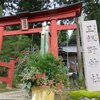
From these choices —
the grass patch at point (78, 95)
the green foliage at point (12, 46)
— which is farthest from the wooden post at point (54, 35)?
the green foliage at point (12, 46)

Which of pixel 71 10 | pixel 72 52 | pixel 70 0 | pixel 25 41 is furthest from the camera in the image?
pixel 72 52

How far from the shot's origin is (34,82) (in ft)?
23.4

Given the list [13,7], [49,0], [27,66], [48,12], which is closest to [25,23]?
[48,12]

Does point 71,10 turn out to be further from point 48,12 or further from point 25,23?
point 25,23

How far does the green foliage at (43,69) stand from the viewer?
7.13 meters

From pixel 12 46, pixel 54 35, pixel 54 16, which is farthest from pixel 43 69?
pixel 12 46

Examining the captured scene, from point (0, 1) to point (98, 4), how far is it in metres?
8.70

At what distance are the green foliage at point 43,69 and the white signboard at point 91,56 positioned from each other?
261cm

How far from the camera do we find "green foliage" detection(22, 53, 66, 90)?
23.4 feet

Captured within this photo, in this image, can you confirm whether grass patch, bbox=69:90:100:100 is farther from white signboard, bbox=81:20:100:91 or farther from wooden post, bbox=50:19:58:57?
wooden post, bbox=50:19:58:57

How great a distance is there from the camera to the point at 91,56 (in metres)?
10.4

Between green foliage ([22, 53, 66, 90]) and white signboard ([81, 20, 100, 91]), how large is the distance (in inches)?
103

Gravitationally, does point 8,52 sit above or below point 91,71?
above

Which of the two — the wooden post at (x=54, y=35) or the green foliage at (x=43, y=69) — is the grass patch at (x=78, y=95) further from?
the wooden post at (x=54, y=35)
